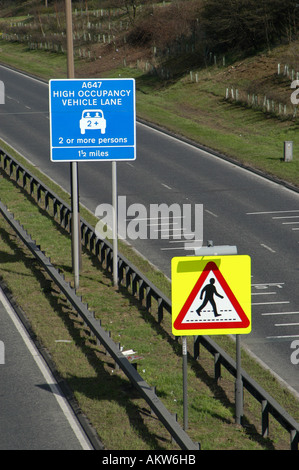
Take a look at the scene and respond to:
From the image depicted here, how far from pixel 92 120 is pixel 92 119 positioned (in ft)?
0.08

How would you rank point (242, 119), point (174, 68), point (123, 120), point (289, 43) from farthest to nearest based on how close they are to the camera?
1. point (174, 68)
2. point (289, 43)
3. point (242, 119)
4. point (123, 120)

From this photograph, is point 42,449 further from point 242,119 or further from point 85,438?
point 242,119

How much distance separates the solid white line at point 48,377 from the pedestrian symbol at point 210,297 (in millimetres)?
1969

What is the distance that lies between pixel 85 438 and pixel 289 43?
56.6 metres

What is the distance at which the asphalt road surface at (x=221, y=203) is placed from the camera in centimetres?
1784

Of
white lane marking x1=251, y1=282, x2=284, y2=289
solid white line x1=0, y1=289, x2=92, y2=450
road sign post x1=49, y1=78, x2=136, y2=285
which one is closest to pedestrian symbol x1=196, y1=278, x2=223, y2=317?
solid white line x1=0, y1=289, x2=92, y2=450

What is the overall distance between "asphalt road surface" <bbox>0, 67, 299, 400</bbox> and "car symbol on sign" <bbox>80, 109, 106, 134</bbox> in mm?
4504

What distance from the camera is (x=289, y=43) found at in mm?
64125

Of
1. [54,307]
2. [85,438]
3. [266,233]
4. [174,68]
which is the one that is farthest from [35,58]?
[85,438]

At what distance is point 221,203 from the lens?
31.0 metres

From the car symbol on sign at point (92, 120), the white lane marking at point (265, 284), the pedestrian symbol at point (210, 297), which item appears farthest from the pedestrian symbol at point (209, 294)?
the white lane marking at point (265, 284)

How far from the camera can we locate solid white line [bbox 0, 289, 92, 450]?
11497 millimetres

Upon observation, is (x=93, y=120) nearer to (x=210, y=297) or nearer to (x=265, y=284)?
(x=265, y=284)

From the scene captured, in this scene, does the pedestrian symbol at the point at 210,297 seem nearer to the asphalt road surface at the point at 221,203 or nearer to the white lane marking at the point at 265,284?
the asphalt road surface at the point at 221,203
